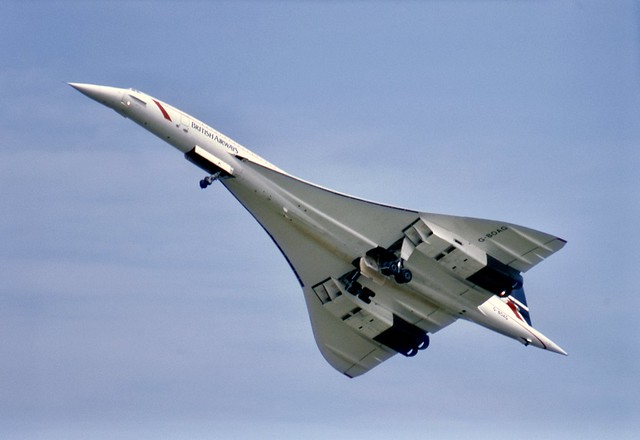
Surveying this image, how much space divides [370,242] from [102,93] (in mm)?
9490

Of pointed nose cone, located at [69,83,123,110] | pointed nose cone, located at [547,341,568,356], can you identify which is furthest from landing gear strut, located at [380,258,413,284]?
pointed nose cone, located at [69,83,123,110]

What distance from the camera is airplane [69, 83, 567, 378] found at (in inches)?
1422

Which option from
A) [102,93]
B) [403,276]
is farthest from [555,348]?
[102,93]

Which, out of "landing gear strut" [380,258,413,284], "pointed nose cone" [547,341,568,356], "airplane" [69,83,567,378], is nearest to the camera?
"airplane" [69,83,567,378]

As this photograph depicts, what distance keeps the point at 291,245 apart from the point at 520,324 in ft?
27.5

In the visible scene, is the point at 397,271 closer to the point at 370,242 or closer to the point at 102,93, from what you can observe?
the point at 370,242

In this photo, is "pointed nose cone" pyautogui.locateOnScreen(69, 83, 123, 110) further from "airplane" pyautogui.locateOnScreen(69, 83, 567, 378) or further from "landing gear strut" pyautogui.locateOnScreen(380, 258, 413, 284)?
"landing gear strut" pyautogui.locateOnScreen(380, 258, 413, 284)

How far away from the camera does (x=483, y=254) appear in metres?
37.4

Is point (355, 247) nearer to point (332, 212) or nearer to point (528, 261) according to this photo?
point (332, 212)

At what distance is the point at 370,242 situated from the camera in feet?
123

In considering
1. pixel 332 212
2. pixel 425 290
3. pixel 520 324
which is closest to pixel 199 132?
pixel 332 212

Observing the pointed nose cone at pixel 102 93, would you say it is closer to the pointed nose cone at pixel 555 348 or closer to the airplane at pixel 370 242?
the airplane at pixel 370 242

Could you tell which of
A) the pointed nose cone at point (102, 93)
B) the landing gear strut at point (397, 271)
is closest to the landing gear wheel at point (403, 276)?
the landing gear strut at point (397, 271)

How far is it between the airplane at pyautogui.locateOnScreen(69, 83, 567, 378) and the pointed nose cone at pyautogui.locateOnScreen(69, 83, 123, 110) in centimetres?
3
